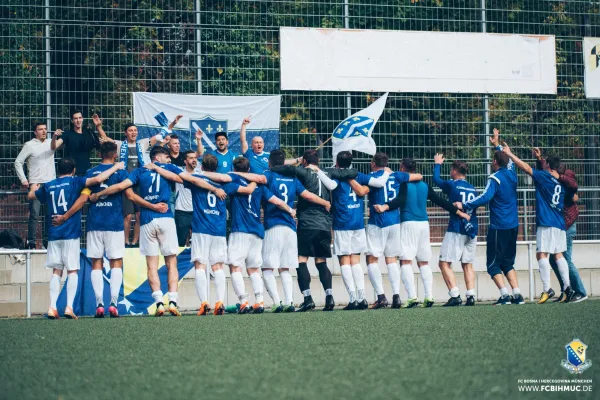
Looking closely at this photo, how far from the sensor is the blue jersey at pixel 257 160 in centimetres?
1368

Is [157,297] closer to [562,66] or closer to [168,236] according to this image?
[168,236]

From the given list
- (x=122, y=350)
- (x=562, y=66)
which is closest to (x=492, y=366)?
(x=122, y=350)

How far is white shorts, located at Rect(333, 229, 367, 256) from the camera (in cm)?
1238

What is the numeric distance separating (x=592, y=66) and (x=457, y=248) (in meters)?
5.86

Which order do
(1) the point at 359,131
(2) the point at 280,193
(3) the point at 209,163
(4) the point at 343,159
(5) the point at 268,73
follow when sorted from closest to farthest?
1. (3) the point at 209,163
2. (2) the point at 280,193
3. (4) the point at 343,159
4. (1) the point at 359,131
5. (5) the point at 268,73

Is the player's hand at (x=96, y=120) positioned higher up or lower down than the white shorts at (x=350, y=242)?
higher up

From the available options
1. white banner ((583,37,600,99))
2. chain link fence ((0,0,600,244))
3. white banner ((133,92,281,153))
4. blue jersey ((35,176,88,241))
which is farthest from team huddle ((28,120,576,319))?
white banner ((583,37,600,99))

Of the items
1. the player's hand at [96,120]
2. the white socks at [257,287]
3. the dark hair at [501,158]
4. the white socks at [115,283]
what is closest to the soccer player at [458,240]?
the dark hair at [501,158]

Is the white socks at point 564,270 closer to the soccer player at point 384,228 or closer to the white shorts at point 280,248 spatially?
the soccer player at point 384,228

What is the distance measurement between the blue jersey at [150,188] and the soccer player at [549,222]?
5073 millimetres

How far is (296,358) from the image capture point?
19.2 ft

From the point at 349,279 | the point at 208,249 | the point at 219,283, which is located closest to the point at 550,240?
the point at 349,279

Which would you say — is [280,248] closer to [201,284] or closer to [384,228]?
[201,284]

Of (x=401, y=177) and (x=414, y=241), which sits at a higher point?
(x=401, y=177)
